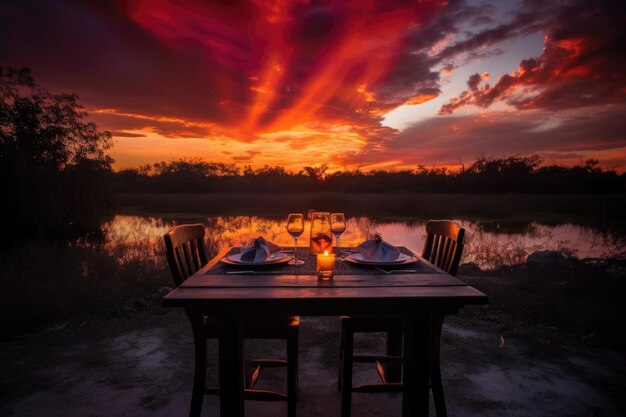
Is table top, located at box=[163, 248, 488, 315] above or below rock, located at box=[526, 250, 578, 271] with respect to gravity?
above

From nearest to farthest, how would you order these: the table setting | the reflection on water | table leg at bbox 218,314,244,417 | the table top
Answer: the table top
table leg at bbox 218,314,244,417
the table setting
the reflection on water

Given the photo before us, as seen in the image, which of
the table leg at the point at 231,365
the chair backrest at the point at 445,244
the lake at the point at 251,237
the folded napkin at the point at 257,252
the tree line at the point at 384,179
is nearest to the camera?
the table leg at the point at 231,365

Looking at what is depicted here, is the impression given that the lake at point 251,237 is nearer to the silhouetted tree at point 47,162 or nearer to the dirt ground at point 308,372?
the silhouetted tree at point 47,162

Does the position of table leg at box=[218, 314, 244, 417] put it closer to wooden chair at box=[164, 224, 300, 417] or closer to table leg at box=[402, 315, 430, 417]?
wooden chair at box=[164, 224, 300, 417]

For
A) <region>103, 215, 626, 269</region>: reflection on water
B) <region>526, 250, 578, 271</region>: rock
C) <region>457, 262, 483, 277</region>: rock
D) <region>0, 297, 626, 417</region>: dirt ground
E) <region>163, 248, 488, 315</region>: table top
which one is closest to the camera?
<region>163, 248, 488, 315</region>: table top

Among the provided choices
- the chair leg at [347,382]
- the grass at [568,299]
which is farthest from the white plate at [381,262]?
the grass at [568,299]

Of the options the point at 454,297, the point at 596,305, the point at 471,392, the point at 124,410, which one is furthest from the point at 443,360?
the point at 596,305

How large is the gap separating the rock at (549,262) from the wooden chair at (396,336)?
482 centimetres

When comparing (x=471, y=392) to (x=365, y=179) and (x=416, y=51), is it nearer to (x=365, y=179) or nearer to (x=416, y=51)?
(x=416, y=51)

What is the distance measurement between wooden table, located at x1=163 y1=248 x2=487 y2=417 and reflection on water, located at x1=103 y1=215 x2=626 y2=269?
5.82m

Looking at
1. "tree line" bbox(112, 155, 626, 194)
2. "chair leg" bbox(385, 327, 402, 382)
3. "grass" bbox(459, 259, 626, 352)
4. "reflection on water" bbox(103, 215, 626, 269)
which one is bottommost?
"reflection on water" bbox(103, 215, 626, 269)

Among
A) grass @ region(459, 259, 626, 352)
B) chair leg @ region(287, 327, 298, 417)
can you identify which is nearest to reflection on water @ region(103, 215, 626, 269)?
grass @ region(459, 259, 626, 352)

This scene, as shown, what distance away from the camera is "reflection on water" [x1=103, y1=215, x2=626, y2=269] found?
7781 mm

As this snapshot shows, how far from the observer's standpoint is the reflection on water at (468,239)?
778 centimetres
